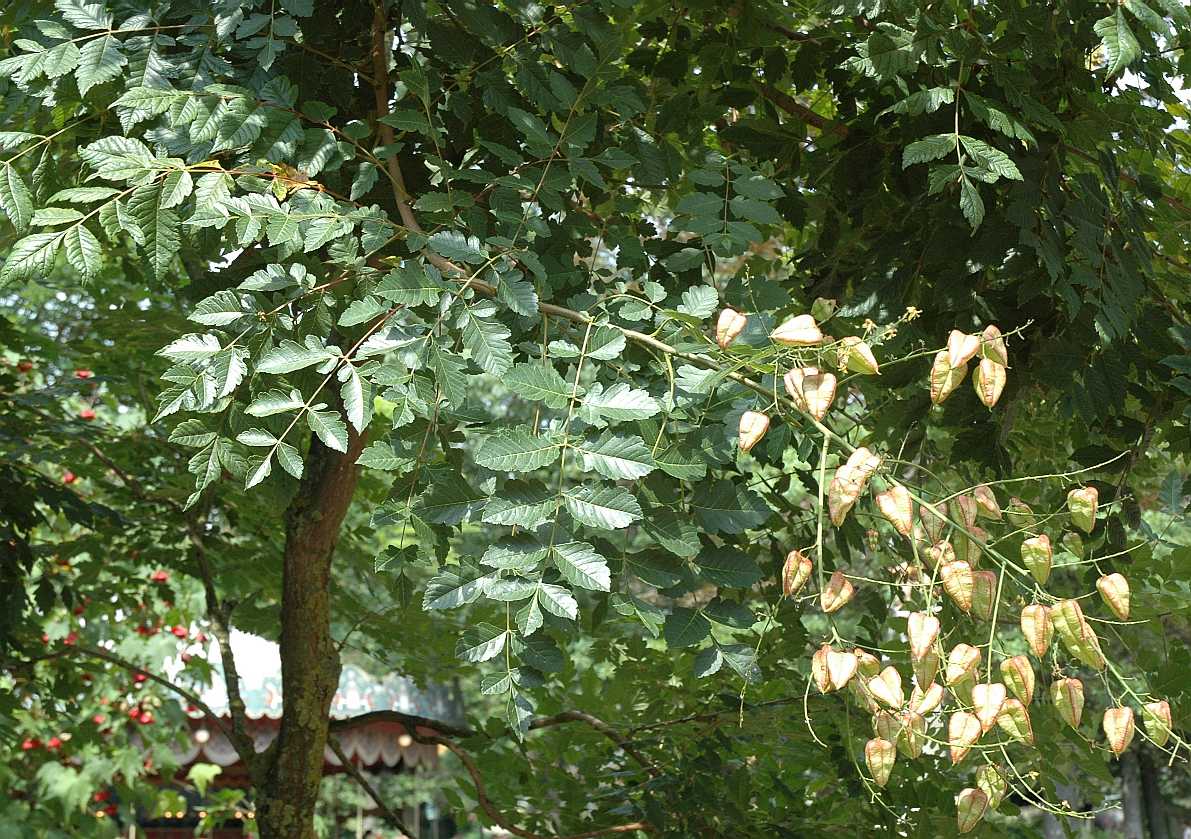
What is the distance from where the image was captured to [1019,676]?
4.17 ft

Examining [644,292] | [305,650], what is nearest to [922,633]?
[644,292]

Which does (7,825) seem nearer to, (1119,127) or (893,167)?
(893,167)

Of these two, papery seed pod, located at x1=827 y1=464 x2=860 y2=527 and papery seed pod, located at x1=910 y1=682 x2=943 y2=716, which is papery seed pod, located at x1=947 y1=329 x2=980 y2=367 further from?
papery seed pod, located at x1=910 y1=682 x2=943 y2=716

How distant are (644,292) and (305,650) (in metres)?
1.48

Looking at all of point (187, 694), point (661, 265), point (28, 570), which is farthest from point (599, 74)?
point (28, 570)

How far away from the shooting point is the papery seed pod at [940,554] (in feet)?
4.06

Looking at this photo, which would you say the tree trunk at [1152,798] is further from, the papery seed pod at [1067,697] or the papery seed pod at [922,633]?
the papery seed pod at [922,633]

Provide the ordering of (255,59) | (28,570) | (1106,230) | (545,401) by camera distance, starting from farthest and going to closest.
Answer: (28,570), (1106,230), (255,59), (545,401)

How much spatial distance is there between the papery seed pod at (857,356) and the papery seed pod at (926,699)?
1.10 ft

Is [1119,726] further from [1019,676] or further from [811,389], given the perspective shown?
[811,389]

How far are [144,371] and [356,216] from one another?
2498mm

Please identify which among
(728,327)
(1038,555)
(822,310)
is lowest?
(1038,555)

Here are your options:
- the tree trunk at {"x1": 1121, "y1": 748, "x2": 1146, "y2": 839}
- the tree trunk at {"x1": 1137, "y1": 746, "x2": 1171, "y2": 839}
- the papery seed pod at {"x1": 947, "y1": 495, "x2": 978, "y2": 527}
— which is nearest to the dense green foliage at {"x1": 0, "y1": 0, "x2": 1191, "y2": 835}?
the papery seed pod at {"x1": 947, "y1": 495, "x2": 978, "y2": 527}

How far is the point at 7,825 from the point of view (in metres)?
4.10
